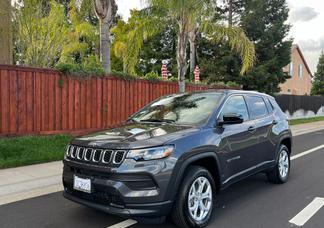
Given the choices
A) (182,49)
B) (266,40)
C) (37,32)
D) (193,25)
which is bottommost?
(182,49)

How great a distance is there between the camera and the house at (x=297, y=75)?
44.0 metres

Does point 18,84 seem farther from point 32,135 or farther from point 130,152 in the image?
point 130,152

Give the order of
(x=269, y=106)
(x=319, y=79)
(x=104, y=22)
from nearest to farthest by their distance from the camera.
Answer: (x=269, y=106) < (x=104, y=22) < (x=319, y=79)

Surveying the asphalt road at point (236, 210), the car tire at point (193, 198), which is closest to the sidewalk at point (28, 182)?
the asphalt road at point (236, 210)

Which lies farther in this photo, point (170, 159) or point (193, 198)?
point (193, 198)

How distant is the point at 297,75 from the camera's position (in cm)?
4700

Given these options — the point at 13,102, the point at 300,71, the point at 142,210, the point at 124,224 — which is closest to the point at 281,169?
the point at 124,224

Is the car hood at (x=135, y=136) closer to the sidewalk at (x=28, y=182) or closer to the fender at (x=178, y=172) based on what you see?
the fender at (x=178, y=172)

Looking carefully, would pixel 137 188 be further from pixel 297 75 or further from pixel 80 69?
pixel 297 75

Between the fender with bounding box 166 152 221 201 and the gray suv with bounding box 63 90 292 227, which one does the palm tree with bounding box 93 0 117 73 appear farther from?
the fender with bounding box 166 152 221 201

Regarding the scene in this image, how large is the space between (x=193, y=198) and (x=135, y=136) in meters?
1.04

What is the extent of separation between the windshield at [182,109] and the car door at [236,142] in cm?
22

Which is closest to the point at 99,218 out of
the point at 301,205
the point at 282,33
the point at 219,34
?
the point at 301,205

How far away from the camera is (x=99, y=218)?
16.4 feet
